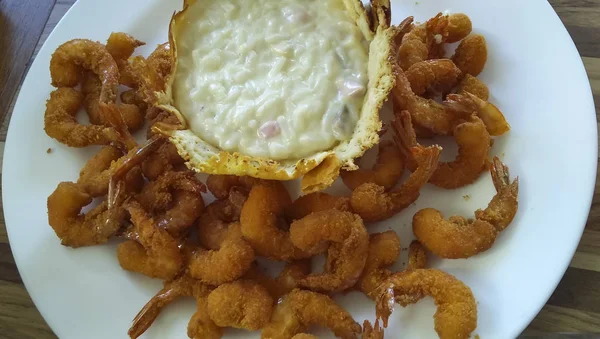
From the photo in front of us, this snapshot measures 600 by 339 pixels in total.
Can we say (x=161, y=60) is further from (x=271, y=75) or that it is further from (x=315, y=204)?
(x=315, y=204)

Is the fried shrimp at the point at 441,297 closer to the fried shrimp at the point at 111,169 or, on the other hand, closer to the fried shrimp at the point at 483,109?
the fried shrimp at the point at 483,109

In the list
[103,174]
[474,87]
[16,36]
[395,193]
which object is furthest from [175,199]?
[16,36]

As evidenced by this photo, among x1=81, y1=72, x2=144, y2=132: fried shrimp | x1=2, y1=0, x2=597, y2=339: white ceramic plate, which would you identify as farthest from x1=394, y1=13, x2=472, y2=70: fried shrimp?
x1=81, y1=72, x2=144, y2=132: fried shrimp

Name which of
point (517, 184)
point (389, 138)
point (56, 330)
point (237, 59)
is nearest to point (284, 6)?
point (237, 59)

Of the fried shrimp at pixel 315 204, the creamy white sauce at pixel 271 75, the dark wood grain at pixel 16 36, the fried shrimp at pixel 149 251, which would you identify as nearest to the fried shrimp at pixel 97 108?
the creamy white sauce at pixel 271 75

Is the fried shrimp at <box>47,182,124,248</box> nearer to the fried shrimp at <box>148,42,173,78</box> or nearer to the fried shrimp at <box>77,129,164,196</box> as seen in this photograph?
the fried shrimp at <box>77,129,164,196</box>

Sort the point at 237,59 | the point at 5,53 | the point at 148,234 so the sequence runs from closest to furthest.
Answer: the point at 148,234, the point at 237,59, the point at 5,53

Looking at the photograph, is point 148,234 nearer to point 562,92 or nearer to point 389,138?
point 389,138
